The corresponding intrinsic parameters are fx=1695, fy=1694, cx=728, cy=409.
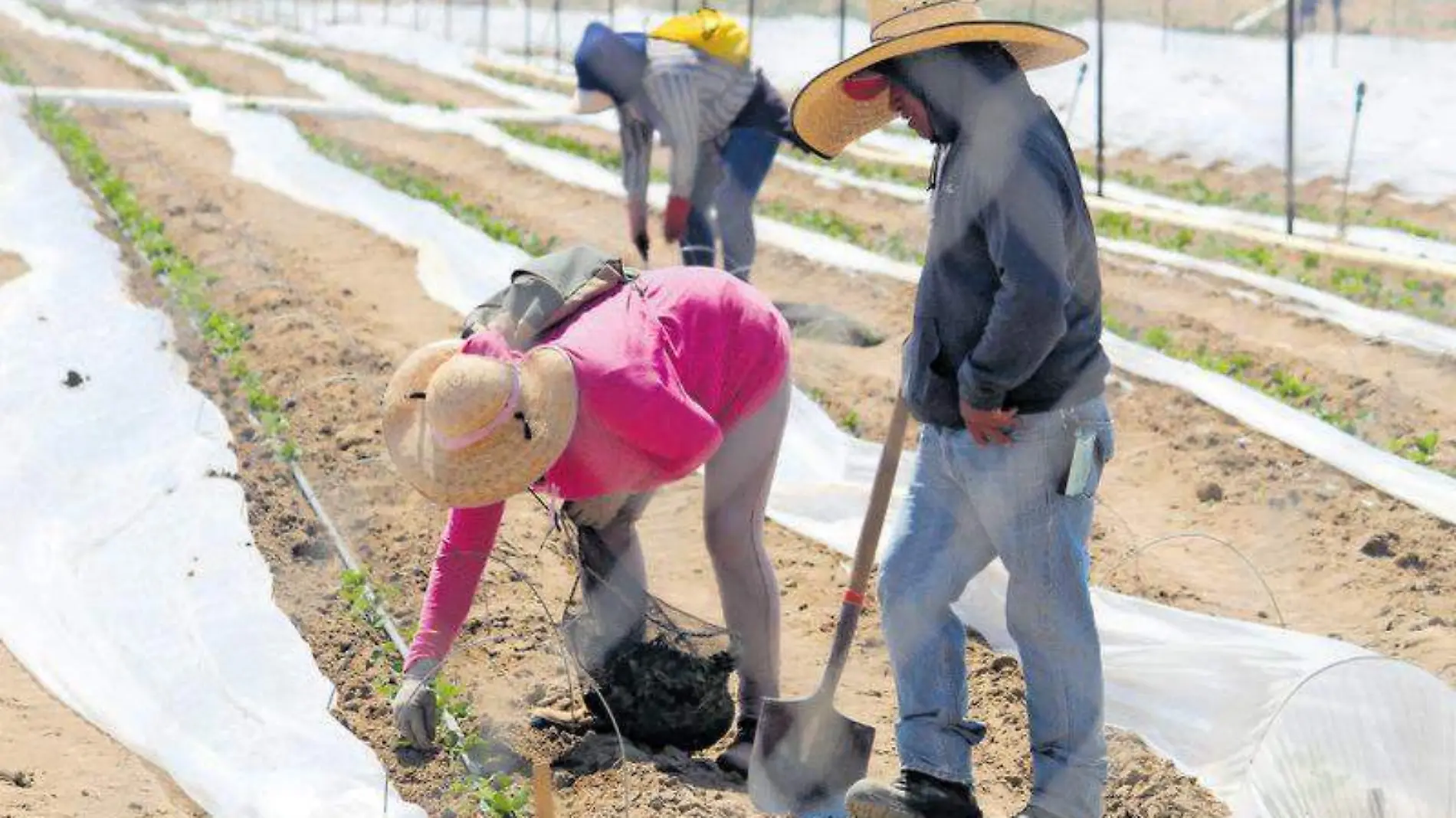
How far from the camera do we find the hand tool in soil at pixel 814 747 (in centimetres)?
328

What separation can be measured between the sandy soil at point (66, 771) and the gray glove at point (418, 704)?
1.86 feet

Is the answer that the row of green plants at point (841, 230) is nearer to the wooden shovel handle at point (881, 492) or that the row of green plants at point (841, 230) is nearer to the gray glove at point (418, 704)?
the wooden shovel handle at point (881, 492)

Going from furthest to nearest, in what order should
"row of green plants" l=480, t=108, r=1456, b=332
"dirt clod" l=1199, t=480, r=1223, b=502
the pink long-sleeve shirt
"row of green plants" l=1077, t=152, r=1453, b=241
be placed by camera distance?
"row of green plants" l=1077, t=152, r=1453, b=241 < "row of green plants" l=480, t=108, r=1456, b=332 < "dirt clod" l=1199, t=480, r=1223, b=502 < the pink long-sleeve shirt

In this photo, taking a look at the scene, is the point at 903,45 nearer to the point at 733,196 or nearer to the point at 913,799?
the point at 913,799

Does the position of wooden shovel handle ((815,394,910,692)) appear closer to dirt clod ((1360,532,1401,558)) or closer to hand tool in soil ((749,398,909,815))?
hand tool in soil ((749,398,909,815))

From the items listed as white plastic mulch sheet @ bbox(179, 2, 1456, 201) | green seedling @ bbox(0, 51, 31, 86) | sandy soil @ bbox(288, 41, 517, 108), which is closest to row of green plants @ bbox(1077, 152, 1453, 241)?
white plastic mulch sheet @ bbox(179, 2, 1456, 201)

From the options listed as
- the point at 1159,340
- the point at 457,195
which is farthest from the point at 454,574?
the point at 457,195

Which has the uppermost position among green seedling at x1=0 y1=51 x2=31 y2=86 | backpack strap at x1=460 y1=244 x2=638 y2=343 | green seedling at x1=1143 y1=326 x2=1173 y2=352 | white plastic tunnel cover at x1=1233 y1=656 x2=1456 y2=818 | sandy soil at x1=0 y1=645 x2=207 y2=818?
green seedling at x1=0 y1=51 x2=31 y2=86

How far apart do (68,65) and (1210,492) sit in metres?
15.2

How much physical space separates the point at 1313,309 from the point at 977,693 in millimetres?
4078

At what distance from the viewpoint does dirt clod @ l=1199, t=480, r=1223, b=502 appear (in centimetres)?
536

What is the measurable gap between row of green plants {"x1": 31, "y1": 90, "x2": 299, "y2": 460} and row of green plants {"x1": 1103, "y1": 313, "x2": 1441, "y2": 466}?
336 centimetres

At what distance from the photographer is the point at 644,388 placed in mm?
2852

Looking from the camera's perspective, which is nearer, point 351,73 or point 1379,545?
point 1379,545
